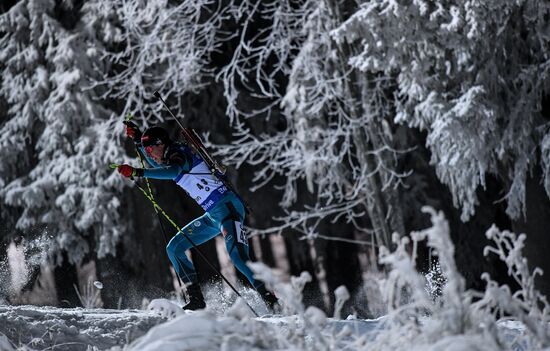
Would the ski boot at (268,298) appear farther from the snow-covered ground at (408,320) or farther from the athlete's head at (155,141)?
the snow-covered ground at (408,320)

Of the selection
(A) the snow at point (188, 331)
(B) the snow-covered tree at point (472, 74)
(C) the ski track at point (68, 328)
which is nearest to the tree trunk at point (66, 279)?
(B) the snow-covered tree at point (472, 74)

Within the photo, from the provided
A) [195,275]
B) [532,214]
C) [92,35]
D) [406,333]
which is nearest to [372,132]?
[532,214]

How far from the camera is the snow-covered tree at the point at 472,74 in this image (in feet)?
36.6

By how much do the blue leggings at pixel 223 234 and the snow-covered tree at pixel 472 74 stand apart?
4.68 metres

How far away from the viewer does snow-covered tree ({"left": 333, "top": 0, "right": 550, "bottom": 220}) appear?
11148 mm

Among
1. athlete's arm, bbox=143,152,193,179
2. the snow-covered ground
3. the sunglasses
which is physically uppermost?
the sunglasses

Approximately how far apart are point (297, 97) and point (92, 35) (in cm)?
442

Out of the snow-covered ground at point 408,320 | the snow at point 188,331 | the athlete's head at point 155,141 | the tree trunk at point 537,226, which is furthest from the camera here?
the tree trunk at point 537,226

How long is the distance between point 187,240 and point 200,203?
0.36 m

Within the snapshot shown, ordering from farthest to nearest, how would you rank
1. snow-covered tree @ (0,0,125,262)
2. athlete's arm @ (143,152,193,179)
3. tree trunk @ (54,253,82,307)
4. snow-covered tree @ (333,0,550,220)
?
tree trunk @ (54,253,82,307) → snow-covered tree @ (0,0,125,262) → snow-covered tree @ (333,0,550,220) → athlete's arm @ (143,152,193,179)

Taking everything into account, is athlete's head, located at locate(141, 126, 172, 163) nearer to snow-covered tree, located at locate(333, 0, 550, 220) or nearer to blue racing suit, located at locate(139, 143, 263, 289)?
blue racing suit, located at locate(139, 143, 263, 289)

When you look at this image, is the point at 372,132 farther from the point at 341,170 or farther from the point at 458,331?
the point at 458,331

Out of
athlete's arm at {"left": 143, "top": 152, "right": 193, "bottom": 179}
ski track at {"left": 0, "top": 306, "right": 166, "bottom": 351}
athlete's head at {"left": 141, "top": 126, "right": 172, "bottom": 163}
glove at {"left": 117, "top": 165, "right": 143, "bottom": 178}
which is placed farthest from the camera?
athlete's head at {"left": 141, "top": 126, "right": 172, "bottom": 163}

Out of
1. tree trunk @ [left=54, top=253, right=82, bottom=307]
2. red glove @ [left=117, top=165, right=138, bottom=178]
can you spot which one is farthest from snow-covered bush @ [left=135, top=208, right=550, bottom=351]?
tree trunk @ [left=54, top=253, right=82, bottom=307]
